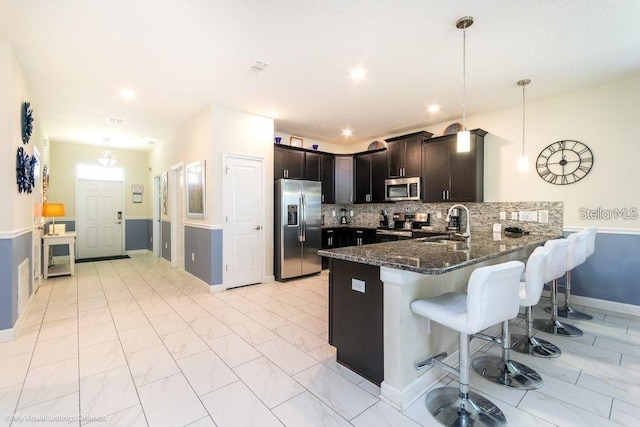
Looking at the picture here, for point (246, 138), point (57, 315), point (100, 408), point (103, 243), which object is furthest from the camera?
point (103, 243)

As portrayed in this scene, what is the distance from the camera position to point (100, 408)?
1.80 meters

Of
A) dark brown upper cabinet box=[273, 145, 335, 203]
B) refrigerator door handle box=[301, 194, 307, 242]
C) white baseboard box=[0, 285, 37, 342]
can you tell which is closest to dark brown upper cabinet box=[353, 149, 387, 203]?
dark brown upper cabinet box=[273, 145, 335, 203]

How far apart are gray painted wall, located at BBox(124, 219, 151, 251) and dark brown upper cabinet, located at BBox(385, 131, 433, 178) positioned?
6560 mm

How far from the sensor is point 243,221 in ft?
15.0

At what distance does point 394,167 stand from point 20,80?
17.1 feet

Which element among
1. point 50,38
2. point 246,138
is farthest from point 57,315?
point 246,138

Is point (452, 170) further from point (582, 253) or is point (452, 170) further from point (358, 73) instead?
point (358, 73)

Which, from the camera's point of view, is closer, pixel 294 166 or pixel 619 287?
pixel 619 287

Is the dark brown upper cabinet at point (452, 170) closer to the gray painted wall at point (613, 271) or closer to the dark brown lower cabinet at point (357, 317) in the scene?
the gray painted wall at point (613, 271)

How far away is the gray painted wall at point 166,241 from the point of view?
621cm

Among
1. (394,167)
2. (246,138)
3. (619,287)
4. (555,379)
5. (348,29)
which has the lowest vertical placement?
(555,379)

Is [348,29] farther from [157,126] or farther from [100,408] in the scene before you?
[157,126]

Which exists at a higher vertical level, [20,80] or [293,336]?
[20,80]

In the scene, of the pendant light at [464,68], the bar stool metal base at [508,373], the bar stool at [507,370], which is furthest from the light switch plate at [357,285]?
the pendant light at [464,68]
